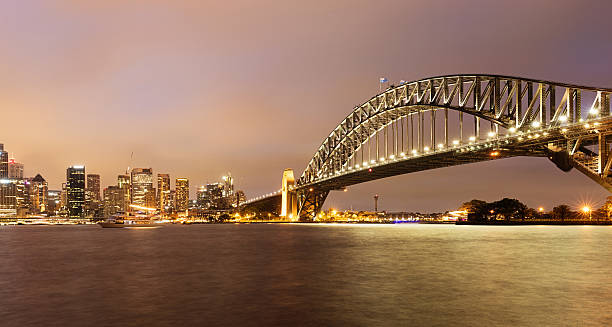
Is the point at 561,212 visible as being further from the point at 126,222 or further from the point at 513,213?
the point at 126,222

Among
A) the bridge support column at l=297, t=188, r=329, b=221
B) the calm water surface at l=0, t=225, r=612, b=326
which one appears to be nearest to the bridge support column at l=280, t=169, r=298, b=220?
the bridge support column at l=297, t=188, r=329, b=221

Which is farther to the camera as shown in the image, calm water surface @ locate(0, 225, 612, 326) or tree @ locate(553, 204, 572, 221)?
tree @ locate(553, 204, 572, 221)

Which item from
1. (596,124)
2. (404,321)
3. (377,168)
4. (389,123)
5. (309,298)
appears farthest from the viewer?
(389,123)

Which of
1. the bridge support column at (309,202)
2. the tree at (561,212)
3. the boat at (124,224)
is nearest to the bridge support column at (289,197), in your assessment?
the bridge support column at (309,202)

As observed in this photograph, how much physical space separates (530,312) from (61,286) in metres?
16.7

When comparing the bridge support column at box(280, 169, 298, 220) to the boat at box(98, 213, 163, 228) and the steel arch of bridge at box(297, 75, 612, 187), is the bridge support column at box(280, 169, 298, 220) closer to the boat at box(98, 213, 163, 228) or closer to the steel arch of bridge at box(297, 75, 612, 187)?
the steel arch of bridge at box(297, 75, 612, 187)

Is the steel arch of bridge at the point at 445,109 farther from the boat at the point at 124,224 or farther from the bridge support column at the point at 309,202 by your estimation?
the boat at the point at 124,224

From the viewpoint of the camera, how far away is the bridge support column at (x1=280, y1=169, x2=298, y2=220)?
439 feet

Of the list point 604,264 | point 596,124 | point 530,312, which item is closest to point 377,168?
point 596,124

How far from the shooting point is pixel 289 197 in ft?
445

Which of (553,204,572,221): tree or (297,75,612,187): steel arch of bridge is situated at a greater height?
(297,75,612,187): steel arch of bridge

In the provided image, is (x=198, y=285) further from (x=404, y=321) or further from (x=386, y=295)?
(x=404, y=321)

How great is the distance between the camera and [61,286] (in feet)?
62.5

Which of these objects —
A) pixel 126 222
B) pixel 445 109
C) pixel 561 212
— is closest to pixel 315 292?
pixel 445 109
